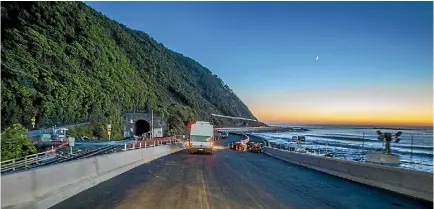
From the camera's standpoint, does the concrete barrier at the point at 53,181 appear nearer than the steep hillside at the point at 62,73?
Yes

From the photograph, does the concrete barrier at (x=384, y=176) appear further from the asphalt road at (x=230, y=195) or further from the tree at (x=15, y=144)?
the tree at (x=15, y=144)

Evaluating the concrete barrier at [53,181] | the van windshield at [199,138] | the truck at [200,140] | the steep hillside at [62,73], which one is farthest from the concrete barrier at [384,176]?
the steep hillside at [62,73]

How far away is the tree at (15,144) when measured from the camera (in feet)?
140

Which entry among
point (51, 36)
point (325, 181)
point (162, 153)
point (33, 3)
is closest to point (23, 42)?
point (51, 36)

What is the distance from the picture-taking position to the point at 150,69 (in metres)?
187

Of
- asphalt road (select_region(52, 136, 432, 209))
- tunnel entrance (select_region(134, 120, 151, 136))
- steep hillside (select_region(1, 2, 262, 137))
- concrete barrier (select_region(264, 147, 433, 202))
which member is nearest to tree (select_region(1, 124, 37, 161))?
steep hillside (select_region(1, 2, 262, 137))

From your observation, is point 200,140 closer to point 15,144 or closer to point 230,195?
point 15,144

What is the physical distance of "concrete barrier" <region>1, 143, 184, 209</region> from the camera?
879 centimetres

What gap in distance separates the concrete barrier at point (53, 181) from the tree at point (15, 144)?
28.0 m

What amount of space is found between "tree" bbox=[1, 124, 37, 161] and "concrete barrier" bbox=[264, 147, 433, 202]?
3094cm

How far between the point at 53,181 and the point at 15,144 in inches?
1463

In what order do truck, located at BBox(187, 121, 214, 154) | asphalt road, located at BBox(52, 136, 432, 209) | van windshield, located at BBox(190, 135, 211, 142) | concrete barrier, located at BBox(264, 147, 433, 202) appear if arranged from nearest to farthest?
asphalt road, located at BBox(52, 136, 432, 209) < concrete barrier, located at BBox(264, 147, 433, 202) < truck, located at BBox(187, 121, 214, 154) < van windshield, located at BBox(190, 135, 211, 142)

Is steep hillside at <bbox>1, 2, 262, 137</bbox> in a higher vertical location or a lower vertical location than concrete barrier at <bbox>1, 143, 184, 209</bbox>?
higher

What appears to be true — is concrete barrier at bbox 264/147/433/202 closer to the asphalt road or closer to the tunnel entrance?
the asphalt road
